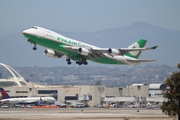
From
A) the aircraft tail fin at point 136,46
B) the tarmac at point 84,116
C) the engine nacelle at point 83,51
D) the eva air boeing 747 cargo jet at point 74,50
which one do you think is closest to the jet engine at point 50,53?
the eva air boeing 747 cargo jet at point 74,50

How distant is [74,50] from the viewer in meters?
83.6

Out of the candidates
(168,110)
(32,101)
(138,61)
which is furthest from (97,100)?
(168,110)

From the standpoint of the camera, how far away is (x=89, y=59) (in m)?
88.3

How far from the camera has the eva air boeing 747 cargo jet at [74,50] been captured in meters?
80.0

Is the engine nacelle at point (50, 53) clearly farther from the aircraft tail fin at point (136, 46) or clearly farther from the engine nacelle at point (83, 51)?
the aircraft tail fin at point (136, 46)

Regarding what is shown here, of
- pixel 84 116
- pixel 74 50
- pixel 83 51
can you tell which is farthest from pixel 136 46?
pixel 84 116

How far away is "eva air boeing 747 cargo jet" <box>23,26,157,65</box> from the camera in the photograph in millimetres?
80000

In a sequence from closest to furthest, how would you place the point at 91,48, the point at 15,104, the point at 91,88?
1. the point at 91,48
2. the point at 15,104
3. the point at 91,88

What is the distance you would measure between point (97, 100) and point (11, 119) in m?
118

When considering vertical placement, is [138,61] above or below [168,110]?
above

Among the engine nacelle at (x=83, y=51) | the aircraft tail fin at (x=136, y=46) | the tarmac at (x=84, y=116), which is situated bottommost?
the tarmac at (x=84, y=116)

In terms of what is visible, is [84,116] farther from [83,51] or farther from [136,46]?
[136,46]

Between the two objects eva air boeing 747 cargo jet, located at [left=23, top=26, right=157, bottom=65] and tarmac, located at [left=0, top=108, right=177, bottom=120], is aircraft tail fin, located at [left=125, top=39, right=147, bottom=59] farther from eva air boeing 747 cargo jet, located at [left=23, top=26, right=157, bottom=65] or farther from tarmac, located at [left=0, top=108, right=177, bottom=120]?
tarmac, located at [left=0, top=108, right=177, bottom=120]

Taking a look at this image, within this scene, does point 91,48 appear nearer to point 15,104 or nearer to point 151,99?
point 15,104
